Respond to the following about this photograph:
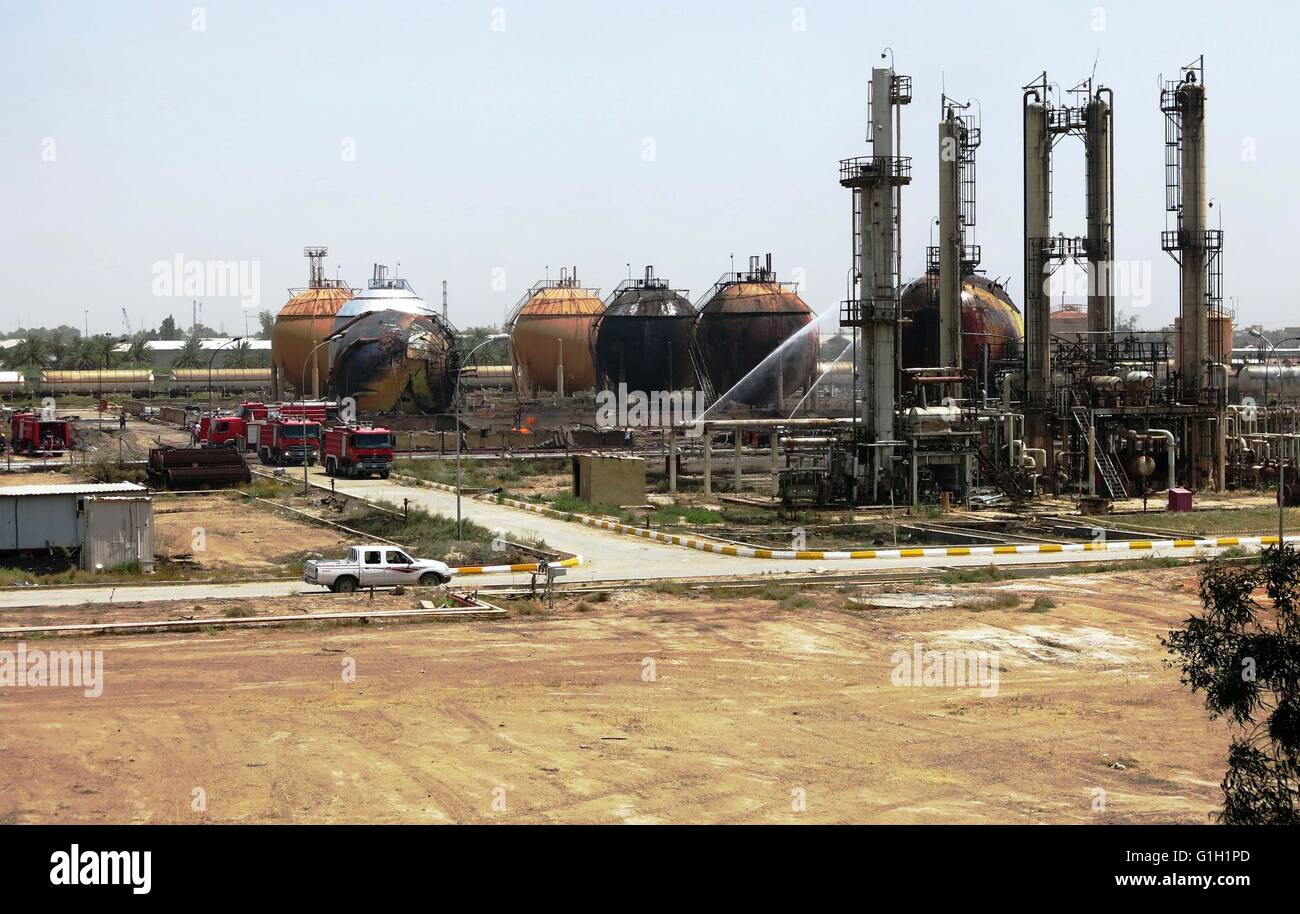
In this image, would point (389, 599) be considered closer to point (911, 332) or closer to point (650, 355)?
point (911, 332)

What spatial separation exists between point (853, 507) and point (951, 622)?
2367 centimetres

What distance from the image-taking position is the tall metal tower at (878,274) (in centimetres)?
5459

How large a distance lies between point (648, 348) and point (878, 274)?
37.3m

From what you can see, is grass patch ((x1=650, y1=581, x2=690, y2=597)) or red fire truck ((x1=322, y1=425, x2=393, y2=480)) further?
red fire truck ((x1=322, y1=425, x2=393, y2=480))

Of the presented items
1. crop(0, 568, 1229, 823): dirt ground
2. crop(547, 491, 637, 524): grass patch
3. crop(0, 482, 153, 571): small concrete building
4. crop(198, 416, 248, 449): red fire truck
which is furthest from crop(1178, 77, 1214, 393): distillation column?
crop(198, 416, 248, 449): red fire truck

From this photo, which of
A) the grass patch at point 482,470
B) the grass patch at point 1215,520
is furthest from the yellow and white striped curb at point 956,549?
the grass patch at point 482,470

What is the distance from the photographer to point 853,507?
54.7 metres

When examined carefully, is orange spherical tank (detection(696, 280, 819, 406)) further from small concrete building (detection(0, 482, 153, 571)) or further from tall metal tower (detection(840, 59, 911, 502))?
small concrete building (detection(0, 482, 153, 571))

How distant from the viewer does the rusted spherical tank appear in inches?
2704

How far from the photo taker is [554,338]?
10462 cm

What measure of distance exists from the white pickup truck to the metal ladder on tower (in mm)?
32159

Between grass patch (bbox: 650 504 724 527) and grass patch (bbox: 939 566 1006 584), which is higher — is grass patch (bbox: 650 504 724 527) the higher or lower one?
the higher one
